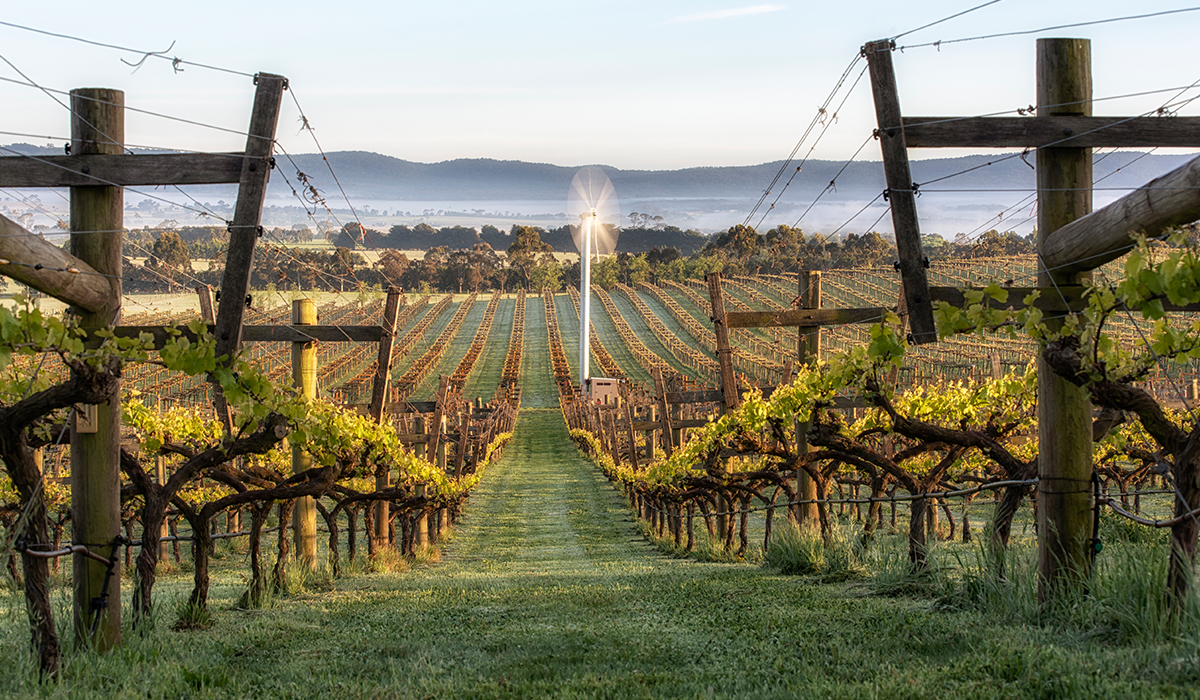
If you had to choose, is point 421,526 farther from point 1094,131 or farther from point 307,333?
point 1094,131

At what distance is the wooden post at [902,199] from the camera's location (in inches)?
239

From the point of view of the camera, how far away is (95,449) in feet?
18.7

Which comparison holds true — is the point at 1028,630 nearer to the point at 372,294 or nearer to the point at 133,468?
the point at 133,468

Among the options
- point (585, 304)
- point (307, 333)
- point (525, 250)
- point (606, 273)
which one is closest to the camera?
point (307, 333)

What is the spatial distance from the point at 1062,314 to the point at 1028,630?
194 cm

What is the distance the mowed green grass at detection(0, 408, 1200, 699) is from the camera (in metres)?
3.93

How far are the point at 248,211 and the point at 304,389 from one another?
14.2ft

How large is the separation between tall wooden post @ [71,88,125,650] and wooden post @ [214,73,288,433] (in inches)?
35.9

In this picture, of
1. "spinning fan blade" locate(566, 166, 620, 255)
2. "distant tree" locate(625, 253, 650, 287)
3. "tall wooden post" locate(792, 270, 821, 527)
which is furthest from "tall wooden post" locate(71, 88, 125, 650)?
"distant tree" locate(625, 253, 650, 287)

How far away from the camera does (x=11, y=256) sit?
15.4 feet

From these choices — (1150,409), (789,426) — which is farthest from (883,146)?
(789,426)

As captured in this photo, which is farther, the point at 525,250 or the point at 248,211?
the point at 525,250

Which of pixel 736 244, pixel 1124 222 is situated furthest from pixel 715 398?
pixel 736 244

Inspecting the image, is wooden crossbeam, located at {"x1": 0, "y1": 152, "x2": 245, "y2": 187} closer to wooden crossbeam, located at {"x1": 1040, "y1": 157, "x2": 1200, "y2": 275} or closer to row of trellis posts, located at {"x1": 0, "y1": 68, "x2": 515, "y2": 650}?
row of trellis posts, located at {"x1": 0, "y1": 68, "x2": 515, "y2": 650}
